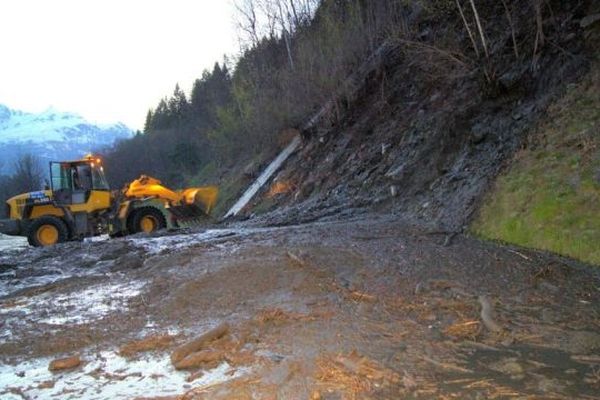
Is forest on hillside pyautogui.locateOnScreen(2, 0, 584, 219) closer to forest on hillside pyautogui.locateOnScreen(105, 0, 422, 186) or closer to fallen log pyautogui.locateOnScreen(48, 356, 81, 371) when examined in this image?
forest on hillside pyautogui.locateOnScreen(105, 0, 422, 186)

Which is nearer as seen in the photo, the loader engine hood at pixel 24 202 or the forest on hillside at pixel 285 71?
the loader engine hood at pixel 24 202

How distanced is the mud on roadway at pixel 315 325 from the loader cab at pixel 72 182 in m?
8.95

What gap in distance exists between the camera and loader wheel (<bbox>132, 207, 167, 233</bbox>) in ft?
64.1

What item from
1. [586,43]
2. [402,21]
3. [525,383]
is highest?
[402,21]

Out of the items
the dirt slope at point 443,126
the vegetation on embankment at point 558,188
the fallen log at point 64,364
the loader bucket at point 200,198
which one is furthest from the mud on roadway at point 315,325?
the loader bucket at point 200,198

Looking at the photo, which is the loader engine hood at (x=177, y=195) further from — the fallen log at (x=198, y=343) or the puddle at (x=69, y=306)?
the fallen log at (x=198, y=343)

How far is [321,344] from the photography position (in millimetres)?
5473

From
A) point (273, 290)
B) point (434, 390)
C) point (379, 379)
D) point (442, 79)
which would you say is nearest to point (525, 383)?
point (434, 390)

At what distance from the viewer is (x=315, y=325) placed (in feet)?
20.0

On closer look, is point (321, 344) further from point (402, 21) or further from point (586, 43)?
point (402, 21)

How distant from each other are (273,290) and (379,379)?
322cm

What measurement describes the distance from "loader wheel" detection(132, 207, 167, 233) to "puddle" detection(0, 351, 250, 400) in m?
14.2

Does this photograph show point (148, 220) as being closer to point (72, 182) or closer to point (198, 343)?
point (72, 182)

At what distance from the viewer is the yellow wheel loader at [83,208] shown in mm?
18562
